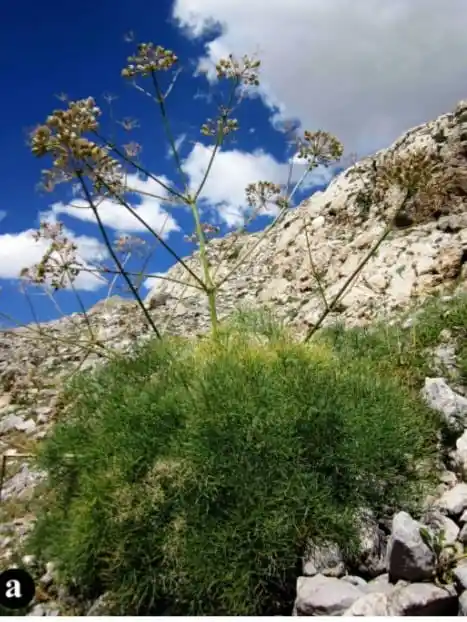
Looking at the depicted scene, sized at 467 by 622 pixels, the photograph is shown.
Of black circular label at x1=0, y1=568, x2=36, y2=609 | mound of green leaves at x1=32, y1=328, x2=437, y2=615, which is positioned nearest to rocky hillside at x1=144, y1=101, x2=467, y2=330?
mound of green leaves at x1=32, y1=328, x2=437, y2=615

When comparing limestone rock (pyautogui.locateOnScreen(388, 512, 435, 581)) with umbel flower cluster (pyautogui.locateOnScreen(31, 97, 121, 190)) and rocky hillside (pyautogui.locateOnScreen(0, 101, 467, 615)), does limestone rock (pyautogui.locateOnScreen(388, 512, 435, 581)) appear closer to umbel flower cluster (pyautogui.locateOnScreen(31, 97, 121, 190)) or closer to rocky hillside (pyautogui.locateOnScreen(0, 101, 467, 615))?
rocky hillside (pyautogui.locateOnScreen(0, 101, 467, 615))

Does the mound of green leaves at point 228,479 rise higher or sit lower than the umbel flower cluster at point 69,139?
lower

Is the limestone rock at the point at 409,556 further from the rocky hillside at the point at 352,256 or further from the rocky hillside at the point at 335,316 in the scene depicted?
the rocky hillside at the point at 352,256

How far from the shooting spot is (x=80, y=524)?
3928 millimetres

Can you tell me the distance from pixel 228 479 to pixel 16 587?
1.11 m

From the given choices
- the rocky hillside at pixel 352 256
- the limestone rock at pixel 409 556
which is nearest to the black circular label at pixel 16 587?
the limestone rock at pixel 409 556

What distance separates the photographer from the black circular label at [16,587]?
10.7 feet

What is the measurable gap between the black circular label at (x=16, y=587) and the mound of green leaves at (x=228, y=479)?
501mm

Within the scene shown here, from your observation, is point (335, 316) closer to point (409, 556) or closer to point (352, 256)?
point (352, 256)

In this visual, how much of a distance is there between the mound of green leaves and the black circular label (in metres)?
0.50

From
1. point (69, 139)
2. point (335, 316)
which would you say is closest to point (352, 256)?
point (335, 316)

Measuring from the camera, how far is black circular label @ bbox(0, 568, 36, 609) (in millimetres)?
3254

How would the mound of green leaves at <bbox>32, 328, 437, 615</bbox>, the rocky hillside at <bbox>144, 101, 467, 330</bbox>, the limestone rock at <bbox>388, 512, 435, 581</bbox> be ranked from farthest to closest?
the rocky hillside at <bbox>144, 101, 467, 330</bbox> → the mound of green leaves at <bbox>32, 328, 437, 615</bbox> → the limestone rock at <bbox>388, 512, 435, 581</bbox>

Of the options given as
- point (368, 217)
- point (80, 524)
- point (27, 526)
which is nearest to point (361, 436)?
point (80, 524)
